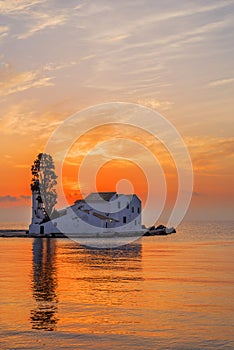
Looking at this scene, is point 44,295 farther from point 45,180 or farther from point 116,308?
point 45,180

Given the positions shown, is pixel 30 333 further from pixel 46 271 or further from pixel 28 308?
pixel 46 271

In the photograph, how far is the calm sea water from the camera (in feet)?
84.5

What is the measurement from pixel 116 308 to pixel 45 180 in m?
103

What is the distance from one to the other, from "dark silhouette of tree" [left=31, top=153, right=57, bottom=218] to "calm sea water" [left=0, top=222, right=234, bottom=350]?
74.7m

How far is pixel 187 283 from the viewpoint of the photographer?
1784 inches

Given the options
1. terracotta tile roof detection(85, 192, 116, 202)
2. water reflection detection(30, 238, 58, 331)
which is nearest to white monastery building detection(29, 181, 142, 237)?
terracotta tile roof detection(85, 192, 116, 202)

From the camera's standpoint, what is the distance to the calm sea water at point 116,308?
2575 centimetres

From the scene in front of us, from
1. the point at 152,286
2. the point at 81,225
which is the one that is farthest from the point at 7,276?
the point at 81,225

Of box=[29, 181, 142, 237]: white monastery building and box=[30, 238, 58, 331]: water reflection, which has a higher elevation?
box=[29, 181, 142, 237]: white monastery building

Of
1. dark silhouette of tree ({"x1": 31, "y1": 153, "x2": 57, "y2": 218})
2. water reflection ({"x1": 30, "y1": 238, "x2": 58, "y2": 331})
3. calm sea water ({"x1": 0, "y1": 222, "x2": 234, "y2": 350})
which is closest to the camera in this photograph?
calm sea water ({"x1": 0, "y1": 222, "x2": 234, "y2": 350})

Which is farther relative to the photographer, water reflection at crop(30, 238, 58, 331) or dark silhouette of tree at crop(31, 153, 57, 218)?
dark silhouette of tree at crop(31, 153, 57, 218)

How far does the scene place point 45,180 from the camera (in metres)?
135

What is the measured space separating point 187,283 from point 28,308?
16854 millimetres

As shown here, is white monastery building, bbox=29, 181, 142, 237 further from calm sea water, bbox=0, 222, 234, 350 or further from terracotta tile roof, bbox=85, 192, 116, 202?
calm sea water, bbox=0, 222, 234, 350
